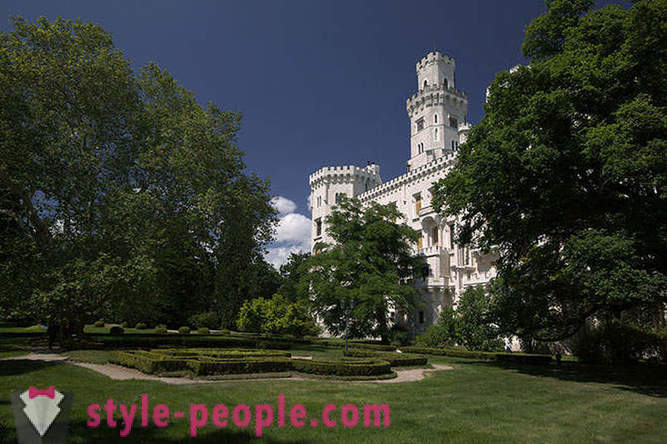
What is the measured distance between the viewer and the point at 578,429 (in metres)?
8.46

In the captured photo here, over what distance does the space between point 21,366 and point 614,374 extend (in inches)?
880

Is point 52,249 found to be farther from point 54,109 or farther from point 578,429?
point 578,429

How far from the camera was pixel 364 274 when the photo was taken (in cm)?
3669

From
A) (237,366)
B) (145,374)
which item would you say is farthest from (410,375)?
(145,374)

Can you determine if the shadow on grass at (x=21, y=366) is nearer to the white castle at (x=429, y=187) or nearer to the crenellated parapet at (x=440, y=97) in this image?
the white castle at (x=429, y=187)

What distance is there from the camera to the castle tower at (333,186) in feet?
197

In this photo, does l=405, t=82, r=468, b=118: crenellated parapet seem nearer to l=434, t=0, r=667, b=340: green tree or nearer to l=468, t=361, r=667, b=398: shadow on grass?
l=434, t=0, r=667, b=340: green tree

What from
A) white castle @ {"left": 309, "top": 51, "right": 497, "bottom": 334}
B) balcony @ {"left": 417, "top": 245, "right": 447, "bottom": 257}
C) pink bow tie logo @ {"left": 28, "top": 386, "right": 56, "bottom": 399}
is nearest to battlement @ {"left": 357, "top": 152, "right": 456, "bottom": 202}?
white castle @ {"left": 309, "top": 51, "right": 497, "bottom": 334}

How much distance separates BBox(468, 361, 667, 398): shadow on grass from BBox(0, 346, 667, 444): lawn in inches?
3.0

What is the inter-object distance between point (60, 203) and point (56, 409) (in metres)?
23.8

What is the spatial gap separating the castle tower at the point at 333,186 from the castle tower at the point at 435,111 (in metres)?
7.81

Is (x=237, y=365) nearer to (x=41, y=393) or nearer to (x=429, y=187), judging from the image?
(x=41, y=393)

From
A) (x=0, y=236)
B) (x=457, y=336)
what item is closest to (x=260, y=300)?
(x=457, y=336)

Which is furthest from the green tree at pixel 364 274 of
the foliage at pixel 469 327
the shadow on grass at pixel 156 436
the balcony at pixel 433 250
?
the shadow on grass at pixel 156 436
